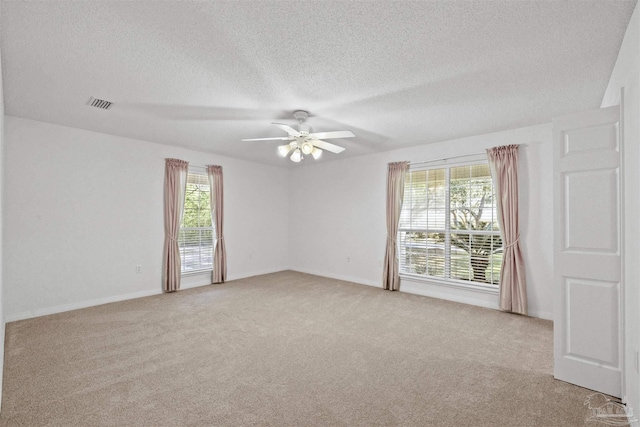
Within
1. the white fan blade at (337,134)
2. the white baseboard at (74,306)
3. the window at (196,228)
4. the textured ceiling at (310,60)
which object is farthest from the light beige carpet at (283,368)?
the textured ceiling at (310,60)

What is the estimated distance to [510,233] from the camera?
4285 mm

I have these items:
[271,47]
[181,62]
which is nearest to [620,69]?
[271,47]

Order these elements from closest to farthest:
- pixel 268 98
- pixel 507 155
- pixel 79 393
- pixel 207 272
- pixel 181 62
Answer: pixel 79 393, pixel 181 62, pixel 268 98, pixel 507 155, pixel 207 272

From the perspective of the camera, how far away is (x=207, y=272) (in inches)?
233

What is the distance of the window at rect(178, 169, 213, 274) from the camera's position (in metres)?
5.65

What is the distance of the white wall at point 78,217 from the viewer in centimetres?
391

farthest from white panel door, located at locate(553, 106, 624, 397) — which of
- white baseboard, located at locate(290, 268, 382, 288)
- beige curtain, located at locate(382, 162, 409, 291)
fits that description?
white baseboard, located at locate(290, 268, 382, 288)

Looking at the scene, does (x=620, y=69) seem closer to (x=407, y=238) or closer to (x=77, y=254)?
(x=407, y=238)

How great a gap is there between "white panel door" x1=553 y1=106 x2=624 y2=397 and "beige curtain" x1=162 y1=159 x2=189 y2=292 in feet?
17.5

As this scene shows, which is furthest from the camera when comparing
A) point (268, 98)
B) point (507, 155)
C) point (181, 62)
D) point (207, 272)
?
point (207, 272)

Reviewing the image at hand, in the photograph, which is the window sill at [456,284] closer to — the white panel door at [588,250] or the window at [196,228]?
the white panel door at [588,250]

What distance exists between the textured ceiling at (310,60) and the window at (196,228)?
6.25ft

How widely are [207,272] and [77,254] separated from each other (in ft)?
6.88

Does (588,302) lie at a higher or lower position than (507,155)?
lower
